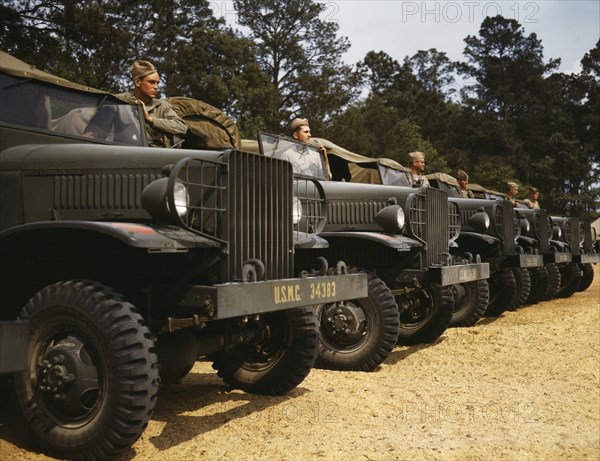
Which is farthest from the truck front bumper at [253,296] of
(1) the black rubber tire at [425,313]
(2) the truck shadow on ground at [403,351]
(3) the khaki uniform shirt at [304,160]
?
(1) the black rubber tire at [425,313]

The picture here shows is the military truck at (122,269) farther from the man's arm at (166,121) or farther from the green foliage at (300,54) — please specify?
the green foliage at (300,54)

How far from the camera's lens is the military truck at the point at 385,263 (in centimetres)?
590

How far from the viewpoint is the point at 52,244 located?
3977 millimetres

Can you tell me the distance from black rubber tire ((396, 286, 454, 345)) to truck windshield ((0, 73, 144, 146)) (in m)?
3.10

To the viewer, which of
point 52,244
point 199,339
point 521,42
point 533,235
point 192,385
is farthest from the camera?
point 521,42

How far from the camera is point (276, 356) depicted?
488 cm

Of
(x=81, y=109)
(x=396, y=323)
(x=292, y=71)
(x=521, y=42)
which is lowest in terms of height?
(x=396, y=323)

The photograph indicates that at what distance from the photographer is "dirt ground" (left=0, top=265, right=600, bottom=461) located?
3.74m

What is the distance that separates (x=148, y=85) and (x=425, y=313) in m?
3.27

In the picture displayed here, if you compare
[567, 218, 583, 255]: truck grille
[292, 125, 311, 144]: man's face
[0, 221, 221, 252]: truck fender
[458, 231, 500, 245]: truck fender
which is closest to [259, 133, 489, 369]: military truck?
[292, 125, 311, 144]: man's face

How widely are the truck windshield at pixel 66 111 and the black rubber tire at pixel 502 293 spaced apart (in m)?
6.14

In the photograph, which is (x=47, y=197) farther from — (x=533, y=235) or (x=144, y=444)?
(x=533, y=235)

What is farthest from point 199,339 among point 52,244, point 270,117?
point 270,117

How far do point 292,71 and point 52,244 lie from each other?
87.3ft
